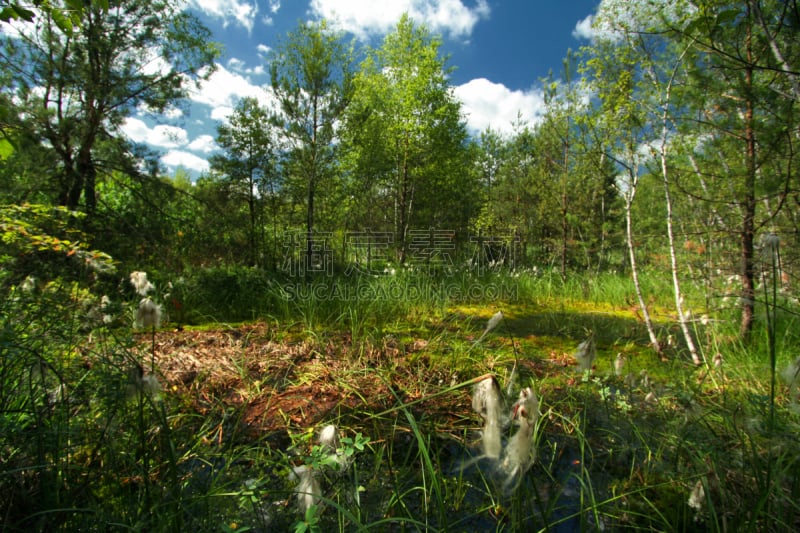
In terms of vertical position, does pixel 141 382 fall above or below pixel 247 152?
below

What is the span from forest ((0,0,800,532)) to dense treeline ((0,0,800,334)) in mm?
48

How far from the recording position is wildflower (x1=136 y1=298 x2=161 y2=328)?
1375 mm

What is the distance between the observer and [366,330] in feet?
9.57

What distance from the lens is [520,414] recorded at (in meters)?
0.78

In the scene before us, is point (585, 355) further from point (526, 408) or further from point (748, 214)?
point (748, 214)

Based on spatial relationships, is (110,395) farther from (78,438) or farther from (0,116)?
(0,116)

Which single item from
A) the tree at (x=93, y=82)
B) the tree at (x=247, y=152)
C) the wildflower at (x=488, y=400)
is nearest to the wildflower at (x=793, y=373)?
the wildflower at (x=488, y=400)

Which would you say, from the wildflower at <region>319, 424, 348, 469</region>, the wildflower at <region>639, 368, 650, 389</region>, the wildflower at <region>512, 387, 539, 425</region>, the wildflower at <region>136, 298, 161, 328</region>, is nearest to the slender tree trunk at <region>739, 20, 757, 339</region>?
the wildflower at <region>639, 368, 650, 389</region>

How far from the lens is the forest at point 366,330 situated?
1133mm

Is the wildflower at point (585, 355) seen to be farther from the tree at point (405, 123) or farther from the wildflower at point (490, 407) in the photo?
the tree at point (405, 123)

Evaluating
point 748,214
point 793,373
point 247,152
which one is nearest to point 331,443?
point 793,373

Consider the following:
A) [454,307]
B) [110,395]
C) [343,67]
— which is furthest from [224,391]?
[343,67]

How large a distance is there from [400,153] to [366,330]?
7063mm

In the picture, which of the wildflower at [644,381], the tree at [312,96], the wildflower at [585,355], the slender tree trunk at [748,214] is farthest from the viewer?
the tree at [312,96]
